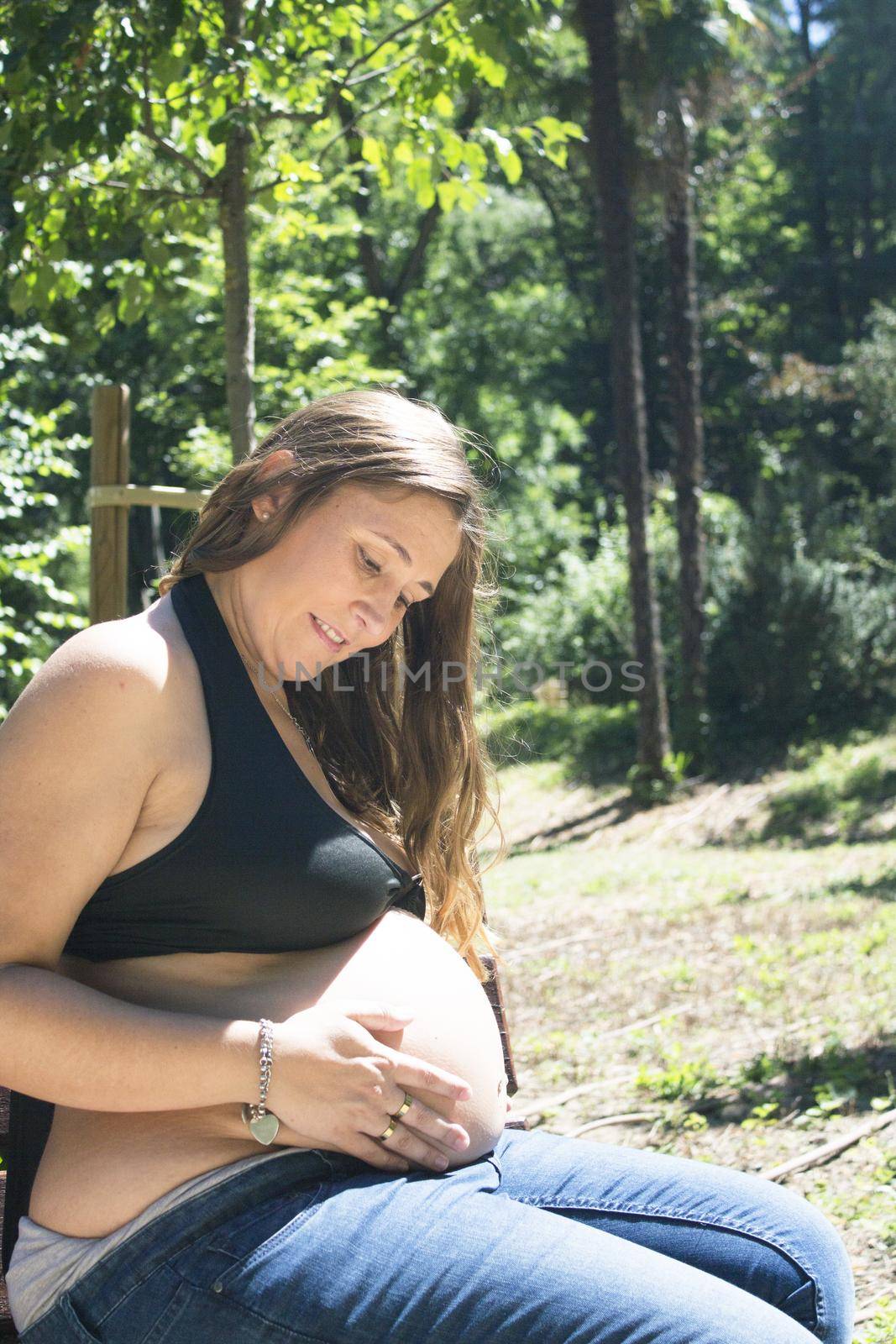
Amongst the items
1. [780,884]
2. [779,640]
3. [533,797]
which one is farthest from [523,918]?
[779,640]

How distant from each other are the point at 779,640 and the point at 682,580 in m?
1.23

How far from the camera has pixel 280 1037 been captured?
5.04ft

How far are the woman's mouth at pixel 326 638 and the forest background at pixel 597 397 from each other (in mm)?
713

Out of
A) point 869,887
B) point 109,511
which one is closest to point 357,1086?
point 109,511

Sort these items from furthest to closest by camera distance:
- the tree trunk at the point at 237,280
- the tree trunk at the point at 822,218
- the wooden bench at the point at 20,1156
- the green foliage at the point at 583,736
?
the tree trunk at the point at 822,218 < the green foliage at the point at 583,736 < the tree trunk at the point at 237,280 < the wooden bench at the point at 20,1156

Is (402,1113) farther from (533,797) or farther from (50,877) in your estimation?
(533,797)

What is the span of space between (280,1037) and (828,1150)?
2278 mm

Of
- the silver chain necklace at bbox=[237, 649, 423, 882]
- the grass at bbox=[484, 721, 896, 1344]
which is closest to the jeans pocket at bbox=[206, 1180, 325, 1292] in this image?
the silver chain necklace at bbox=[237, 649, 423, 882]

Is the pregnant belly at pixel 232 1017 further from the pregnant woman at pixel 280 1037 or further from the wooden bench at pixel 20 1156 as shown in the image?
the wooden bench at pixel 20 1156

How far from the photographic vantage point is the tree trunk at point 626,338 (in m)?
11.6

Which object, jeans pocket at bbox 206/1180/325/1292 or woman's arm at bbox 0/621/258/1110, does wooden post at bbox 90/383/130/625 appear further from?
jeans pocket at bbox 206/1180/325/1292

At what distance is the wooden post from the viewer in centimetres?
312

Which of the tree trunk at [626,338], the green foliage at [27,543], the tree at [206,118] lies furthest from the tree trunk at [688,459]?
the tree at [206,118]

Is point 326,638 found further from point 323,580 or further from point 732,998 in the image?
point 732,998
